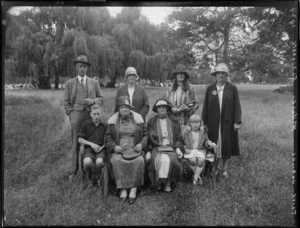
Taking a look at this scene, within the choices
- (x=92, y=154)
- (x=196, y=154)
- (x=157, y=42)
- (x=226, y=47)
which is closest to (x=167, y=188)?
(x=196, y=154)

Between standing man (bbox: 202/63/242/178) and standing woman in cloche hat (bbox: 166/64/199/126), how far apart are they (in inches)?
12.8

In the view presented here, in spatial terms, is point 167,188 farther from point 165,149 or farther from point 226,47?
point 226,47

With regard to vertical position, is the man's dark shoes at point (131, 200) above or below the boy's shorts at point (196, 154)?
below

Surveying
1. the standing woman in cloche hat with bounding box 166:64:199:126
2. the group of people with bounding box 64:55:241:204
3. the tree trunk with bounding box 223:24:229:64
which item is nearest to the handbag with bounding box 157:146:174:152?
the group of people with bounding box 64:55:241:204

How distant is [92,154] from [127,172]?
26.2 inches

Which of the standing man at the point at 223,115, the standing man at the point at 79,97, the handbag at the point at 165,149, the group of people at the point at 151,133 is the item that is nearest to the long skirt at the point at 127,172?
the group of people at the point at 151,133

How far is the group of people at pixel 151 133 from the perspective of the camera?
3.84 m

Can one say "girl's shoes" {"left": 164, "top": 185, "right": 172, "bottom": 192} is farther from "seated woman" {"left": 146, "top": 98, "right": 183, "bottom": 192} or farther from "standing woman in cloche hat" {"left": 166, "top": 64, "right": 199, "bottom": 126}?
"standing woman in cloche hat" {"left": 166, "top": 64, "right": 199, "bottom": 126}

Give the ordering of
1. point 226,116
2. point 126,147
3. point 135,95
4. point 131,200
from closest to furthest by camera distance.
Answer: point 131,200, point 126,147, point 226,116, point 135,95

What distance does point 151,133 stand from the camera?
4184mm

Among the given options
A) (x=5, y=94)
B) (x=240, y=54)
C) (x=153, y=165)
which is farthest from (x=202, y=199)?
(x=5, y=94)

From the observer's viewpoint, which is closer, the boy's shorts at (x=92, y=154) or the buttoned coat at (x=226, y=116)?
the boy's shorts at (x=92, y=154)

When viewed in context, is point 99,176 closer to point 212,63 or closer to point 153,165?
point 153,165

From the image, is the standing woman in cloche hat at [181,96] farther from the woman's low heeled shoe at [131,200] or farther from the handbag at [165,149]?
the woman's low heeled shoe at [131,200]
